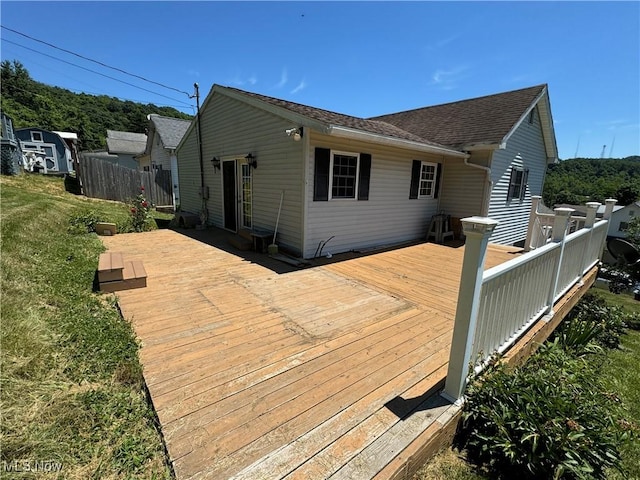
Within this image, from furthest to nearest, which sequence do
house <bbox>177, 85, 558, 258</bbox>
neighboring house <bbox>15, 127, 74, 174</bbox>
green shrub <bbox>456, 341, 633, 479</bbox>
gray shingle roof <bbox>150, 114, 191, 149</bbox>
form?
neighboring house <bbox>15, 127, 74, 174</bbox> < gray shingle roof <bbox>150, 114, 191, 149</bbox> < house <bbox>177, 85, 558, 258</bbox> < green shrub <bbox>456, 341, 633, 479</bbox>

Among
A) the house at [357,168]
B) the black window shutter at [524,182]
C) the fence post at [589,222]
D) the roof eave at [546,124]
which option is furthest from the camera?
the black window shutter at [524,182]

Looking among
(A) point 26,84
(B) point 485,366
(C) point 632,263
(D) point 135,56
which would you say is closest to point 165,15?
(D) point 135,56

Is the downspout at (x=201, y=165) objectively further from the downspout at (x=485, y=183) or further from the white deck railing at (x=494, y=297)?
the white deck railing at (x=494, y=297)

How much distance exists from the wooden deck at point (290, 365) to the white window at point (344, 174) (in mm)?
2246

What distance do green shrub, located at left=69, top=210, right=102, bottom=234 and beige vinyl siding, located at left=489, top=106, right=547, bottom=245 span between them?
11.4 metres

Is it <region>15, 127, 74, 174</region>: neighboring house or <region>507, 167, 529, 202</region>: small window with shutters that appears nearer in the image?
<region>507, 167, 529, 202</region>: small window with shutters

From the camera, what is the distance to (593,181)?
167 feet

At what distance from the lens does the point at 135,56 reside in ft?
44.4

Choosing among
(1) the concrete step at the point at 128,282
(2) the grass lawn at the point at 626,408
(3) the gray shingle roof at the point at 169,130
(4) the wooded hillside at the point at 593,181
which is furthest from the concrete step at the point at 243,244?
(4) the wooded hillside at the point at 593,181

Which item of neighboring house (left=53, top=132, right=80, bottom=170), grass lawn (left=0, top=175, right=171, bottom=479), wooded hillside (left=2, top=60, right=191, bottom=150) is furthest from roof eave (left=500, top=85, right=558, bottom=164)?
wooded hillside (left=2, top=60, right=191, bottom=150)

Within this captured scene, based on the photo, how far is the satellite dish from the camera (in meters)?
6.10

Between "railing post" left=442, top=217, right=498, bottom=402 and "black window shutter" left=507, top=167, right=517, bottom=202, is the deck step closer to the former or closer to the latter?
"railing post" left=442, top=217, right=498, bottom=402

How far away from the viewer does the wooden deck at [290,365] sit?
1.54m

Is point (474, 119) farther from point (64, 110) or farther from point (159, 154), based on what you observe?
point (64, 110)
